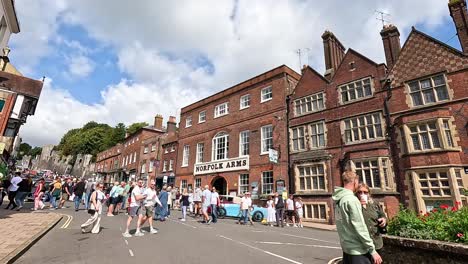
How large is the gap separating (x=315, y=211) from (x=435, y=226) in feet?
43.1

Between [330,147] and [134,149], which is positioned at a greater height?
[134,149]

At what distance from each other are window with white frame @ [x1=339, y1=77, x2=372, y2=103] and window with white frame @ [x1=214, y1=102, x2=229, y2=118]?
12143 millimetres

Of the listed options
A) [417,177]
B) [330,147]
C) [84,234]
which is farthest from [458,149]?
[84,234]

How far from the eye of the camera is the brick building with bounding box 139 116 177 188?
3284cm

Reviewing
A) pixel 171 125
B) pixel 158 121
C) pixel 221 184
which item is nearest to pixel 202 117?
pixel 221 184

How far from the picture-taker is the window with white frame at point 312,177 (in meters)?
18.2

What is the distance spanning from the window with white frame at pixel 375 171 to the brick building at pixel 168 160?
21.3 meters

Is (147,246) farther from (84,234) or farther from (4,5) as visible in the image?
(4,5)

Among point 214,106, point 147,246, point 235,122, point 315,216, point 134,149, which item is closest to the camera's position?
point 147,246

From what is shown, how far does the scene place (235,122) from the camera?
2575 centimetres

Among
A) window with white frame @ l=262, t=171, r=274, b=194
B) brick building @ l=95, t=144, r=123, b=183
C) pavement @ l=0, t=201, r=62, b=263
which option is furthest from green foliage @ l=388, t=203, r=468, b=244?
brick building @ l=95, t=144, r=123, b=183

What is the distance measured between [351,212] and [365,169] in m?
14.9

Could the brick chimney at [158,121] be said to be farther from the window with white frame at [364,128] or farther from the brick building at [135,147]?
the window with white frame at [364,128]

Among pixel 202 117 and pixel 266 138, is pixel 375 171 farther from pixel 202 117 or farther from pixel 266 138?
pixel 202 117
